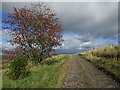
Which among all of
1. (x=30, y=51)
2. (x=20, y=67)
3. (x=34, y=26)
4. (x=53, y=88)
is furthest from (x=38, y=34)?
(x=53, y=88)

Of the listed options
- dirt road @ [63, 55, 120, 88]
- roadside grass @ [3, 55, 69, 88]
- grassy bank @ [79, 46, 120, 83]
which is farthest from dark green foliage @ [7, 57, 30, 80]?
grassy bank @ [79, 46, 120, 83]

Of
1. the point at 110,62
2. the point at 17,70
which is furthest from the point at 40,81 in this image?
the point at 110,62

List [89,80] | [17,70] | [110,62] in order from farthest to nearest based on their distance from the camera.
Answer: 1. [110,62]
2. [17,70]
3. [89,80]

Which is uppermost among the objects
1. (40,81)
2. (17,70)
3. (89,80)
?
(17,70)

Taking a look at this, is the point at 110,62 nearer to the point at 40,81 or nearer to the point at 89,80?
the point at 89,80

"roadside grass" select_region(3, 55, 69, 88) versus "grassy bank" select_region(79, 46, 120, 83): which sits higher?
"grassy bank" select_region(79, 46, 120, 83)

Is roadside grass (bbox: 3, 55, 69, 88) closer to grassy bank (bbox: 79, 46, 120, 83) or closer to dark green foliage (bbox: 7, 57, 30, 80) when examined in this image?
dark green foliage (bbox: 7, 57, 30, 80)

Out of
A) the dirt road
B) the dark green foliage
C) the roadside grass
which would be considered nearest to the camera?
the dirt road

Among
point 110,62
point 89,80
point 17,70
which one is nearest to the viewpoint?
point 89,80

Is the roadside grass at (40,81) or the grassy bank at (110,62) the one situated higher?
the grassy bank at (110,62)

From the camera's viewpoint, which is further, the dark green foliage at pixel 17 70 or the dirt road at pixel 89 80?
the dark green foliage at pixel 17 70

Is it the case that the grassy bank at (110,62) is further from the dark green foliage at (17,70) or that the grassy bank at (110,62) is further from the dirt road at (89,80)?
the dark green foliage at (17,70)

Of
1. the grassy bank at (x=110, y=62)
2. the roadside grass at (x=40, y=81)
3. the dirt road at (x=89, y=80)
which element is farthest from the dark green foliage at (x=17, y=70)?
the grassy bank at (x=110, y=62)

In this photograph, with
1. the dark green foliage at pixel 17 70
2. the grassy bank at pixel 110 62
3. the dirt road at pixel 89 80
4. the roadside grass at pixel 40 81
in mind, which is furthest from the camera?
the dark green foliage at pixel 17 70
